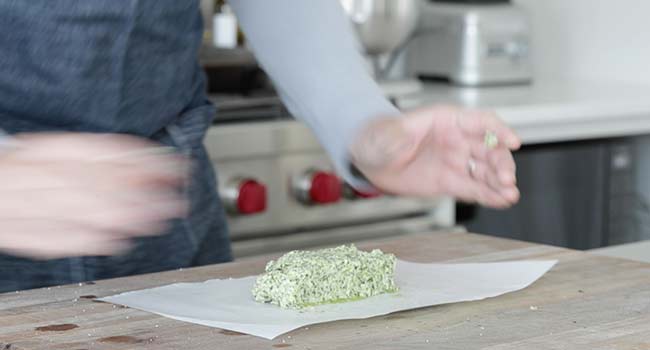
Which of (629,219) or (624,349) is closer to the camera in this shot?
(624,349)

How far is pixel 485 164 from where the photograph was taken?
42.6 inches

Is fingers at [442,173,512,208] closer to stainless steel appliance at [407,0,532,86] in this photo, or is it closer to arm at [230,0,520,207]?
arm at [230,0,520,207]

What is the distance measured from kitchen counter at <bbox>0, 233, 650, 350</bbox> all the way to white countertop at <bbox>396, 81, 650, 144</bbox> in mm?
984

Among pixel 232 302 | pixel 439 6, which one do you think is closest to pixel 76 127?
pixel 232 302

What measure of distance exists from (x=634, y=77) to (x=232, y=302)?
169 centimetres

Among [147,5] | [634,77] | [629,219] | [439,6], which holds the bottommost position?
[629,219]

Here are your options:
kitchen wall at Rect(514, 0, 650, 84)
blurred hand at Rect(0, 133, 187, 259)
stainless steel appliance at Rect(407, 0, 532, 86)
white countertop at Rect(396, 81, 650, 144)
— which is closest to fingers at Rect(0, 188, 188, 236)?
blurred hand at Rect(0, 133, 187, 259)

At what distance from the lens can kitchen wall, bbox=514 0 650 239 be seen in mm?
2447

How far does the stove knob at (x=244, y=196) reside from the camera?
5.92 ft

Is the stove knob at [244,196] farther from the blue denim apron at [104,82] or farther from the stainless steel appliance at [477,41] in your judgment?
the stainless steel appliance at [477,41]

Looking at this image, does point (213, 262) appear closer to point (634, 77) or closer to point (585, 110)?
point (585, 110)

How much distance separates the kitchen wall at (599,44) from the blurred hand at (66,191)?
1.75 m

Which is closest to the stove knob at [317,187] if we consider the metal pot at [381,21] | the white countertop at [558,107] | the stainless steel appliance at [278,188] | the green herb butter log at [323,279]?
the stainless steel appliance at [278,188]

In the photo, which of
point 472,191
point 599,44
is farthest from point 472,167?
point 599,44
